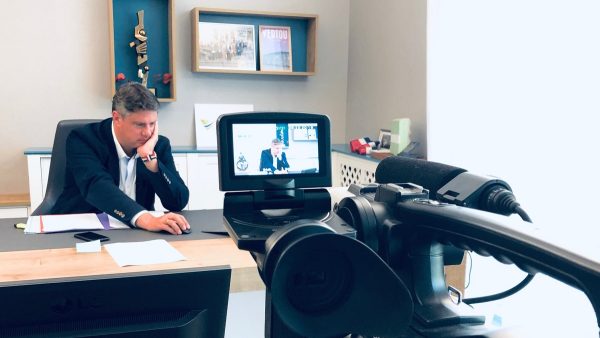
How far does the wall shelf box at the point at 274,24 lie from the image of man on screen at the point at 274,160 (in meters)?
3.01

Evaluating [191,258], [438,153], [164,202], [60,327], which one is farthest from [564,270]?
[438,153]

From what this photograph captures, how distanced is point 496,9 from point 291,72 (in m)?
1.90

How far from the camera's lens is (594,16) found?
1.73 m

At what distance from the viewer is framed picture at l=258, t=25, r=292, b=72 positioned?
3.94m

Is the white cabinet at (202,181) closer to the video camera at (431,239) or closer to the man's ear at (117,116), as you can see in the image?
the man's ear at (117,116)

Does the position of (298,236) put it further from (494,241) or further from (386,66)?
(386,66)

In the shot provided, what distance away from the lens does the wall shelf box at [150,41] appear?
12.0 feet

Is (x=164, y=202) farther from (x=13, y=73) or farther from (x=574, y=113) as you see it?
(x=13, y=73)

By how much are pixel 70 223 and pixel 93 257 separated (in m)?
0.42

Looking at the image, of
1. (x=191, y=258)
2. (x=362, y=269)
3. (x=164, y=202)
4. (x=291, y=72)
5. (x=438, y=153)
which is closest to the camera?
(x=362, y=269)

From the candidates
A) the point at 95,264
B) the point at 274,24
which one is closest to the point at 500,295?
the point at 95,264

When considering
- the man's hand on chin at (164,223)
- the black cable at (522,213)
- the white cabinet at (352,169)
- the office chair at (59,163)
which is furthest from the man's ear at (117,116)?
the black cable at (522,213)

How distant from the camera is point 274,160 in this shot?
86 centimetres

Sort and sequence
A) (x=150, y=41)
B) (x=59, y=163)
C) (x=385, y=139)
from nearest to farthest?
Answer: 1. (x=59, y=163)
2. (x=385, y=139)
3. (x=150, y=41)
